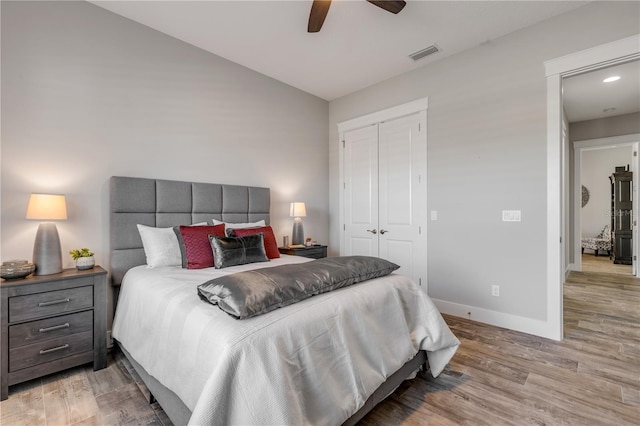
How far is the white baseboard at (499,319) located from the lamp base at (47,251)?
3737mm

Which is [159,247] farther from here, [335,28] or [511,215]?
[511,215]

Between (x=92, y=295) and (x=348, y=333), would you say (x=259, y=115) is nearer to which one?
(x=92, y=295)

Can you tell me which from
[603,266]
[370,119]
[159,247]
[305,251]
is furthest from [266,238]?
[603,266]

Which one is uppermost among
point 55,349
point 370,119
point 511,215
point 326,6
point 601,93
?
point 601,93

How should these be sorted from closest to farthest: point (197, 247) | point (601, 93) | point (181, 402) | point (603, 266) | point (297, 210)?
point (181, 402)
point (197, 247)
point (297, 210)
point (601, 93)
point (603, 266)

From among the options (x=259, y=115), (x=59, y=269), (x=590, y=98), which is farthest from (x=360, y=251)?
(x=590, y=98)

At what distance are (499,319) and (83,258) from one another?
3.90m

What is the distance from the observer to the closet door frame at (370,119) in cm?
367

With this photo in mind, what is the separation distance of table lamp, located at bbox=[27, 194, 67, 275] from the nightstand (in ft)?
0.27

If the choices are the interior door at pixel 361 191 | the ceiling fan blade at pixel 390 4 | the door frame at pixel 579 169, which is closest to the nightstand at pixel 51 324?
the ceiling fan blade at pixel 390 4

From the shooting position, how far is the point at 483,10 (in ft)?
8.67

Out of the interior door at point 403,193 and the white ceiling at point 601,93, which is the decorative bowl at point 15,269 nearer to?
the interior door at point 403,193

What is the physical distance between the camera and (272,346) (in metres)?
1.18

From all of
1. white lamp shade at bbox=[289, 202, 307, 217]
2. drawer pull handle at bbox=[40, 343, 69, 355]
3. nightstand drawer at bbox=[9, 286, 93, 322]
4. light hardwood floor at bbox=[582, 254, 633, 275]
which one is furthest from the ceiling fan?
light hardwood floor at bbox=[582, 254, 633, 275]
